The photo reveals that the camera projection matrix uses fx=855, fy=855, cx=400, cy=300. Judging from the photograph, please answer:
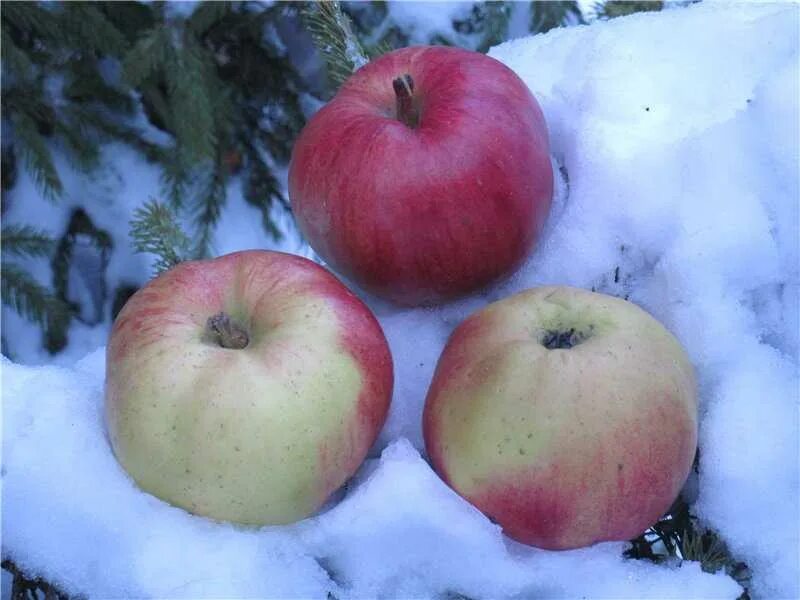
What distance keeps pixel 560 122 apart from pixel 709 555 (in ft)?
1.34

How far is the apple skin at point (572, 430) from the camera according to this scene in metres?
0.59

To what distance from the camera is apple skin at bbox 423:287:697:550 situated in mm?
585

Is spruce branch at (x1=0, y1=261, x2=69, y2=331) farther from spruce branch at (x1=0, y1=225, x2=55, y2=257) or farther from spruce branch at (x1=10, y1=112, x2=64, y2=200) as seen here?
spruce branch at (x1=10, y1=112, x2=64, y2=200)

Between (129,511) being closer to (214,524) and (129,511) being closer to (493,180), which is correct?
(214,524)

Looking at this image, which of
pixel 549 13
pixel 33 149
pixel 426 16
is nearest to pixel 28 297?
pixel 33 149

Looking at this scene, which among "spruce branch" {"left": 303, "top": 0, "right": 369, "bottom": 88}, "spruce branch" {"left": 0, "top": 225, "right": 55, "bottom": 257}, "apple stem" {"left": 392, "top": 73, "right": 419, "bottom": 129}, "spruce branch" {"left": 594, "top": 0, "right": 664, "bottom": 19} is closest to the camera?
"apple stem" {"left": 392, "top": 73, "right": 419, "bottom": 129}

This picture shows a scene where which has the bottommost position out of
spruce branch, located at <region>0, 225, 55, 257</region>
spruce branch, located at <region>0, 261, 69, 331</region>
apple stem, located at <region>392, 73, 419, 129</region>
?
spruce branch, located at <region>0, 261, 69, 331</region>

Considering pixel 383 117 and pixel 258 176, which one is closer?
pixel 383 117

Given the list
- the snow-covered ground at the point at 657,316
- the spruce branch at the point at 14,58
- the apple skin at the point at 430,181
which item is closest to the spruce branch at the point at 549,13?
the snow-covered ground at the point at 657,316

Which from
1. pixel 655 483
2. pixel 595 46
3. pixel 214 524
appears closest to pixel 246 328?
pixel 214 524

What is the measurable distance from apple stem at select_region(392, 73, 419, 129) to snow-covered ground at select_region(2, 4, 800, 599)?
16 cm

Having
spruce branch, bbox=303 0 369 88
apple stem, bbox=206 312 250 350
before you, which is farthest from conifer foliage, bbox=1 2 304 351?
apple stem, bbox=206 312 250 350

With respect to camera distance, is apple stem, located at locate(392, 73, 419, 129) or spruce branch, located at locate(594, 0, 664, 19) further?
spruce branch, located at locate(594, 0, 664, 19)

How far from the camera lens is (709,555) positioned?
0.62m
